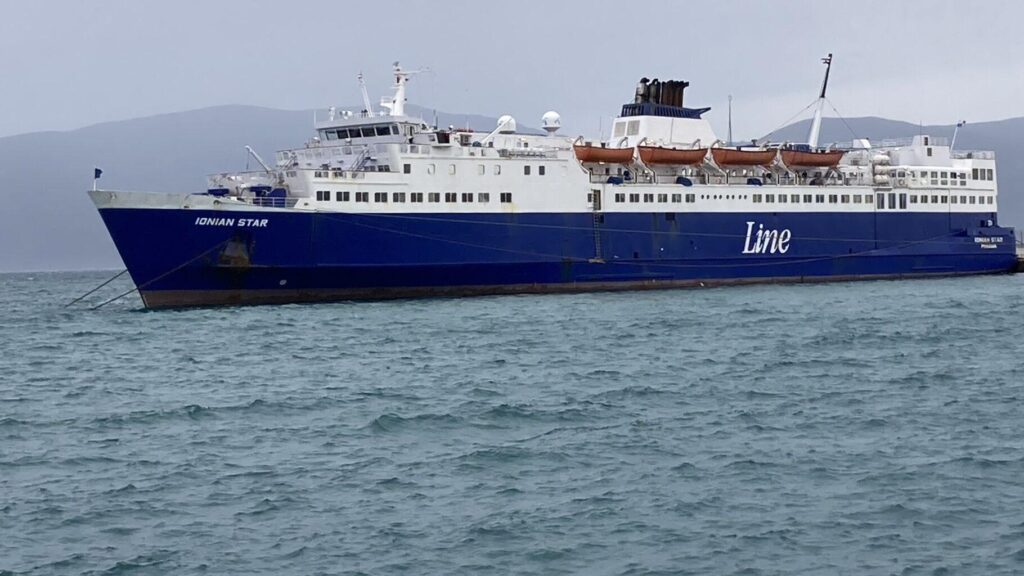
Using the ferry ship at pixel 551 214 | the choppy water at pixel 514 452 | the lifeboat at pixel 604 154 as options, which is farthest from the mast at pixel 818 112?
the choppy water at pixel 514 452

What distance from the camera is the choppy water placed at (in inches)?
491

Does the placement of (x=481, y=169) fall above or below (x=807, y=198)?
above

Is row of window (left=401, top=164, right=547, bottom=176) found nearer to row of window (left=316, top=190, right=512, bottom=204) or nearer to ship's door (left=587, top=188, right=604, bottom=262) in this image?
row of window (left=316, top=190, right=512, bottom=204)

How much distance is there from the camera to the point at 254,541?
1273 centimetres

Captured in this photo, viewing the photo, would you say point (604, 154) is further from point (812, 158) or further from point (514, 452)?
point (514, 452)

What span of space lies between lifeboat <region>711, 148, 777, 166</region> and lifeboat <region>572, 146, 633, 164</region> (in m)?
3.72

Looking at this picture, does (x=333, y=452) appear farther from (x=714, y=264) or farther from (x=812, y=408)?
(x=714, y=264)

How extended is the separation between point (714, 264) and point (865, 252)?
7.40 m

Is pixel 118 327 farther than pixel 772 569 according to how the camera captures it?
Yes

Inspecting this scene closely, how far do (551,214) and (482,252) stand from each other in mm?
3081

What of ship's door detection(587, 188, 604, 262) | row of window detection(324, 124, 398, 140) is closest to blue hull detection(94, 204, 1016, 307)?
ship's door detection(587, 188, 604, 262)

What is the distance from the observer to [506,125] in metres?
41.8

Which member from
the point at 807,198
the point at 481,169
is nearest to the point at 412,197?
the point at 481,169

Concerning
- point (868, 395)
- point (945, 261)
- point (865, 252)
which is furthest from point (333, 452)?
point (945, 261)
